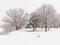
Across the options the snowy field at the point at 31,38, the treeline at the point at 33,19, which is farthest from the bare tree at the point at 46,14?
the snowy field at the point at 31,38

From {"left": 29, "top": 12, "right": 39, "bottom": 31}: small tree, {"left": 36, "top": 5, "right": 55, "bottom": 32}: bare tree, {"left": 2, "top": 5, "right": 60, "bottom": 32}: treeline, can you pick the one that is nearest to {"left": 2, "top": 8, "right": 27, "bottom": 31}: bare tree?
{"left": 2, "top": 5, "right": 60, "bottom": 32}: treeline

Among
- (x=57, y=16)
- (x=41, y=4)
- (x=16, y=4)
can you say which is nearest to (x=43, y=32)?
(x=57, y=16)

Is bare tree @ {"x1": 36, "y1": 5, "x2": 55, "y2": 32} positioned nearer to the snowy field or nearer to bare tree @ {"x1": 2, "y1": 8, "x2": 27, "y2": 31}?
the snowy field

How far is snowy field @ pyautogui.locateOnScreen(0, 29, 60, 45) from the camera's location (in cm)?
183

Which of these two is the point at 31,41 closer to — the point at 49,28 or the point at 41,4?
the point at 49,28

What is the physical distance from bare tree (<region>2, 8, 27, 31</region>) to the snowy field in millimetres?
99

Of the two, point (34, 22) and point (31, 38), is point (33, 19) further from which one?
point (31, 38)

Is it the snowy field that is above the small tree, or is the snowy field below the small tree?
below

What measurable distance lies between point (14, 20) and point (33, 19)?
1.03 feet

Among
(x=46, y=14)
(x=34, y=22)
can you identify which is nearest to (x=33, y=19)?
(x=34, y=22)

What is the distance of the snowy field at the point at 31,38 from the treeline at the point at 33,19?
3.4 inches

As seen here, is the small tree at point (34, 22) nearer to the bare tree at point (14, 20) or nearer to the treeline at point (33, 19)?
the treeline at point (33, 19)

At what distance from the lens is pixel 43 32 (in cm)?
190

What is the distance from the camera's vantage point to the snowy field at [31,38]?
1826mm
